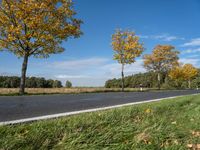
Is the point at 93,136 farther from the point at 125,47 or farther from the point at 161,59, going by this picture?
the point at 161,59

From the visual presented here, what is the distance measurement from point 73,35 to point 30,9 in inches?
160

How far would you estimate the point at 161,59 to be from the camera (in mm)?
47594

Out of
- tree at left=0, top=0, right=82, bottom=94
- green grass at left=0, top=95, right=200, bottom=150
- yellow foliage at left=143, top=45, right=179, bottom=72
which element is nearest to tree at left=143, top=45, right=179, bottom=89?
yellow foliage at left=143, top=45, right=179, bottom=72

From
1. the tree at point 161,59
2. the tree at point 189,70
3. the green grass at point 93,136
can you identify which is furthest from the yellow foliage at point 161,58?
the green grass at point 93,136

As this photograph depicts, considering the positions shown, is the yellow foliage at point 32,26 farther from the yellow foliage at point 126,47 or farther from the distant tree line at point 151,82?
the distant tree line at point 151,82

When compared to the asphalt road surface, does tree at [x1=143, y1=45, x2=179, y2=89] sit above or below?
above

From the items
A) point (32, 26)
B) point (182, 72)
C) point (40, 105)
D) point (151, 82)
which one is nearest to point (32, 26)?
point (32, 26)

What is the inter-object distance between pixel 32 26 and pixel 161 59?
35.0m

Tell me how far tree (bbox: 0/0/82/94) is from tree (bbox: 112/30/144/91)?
13.3m

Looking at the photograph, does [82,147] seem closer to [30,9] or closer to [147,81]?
[30,9]

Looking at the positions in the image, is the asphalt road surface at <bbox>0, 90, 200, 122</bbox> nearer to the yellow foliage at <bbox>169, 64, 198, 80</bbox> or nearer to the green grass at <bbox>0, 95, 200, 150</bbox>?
the green grass at <bbox>0, 95, 200, 150</bbox>

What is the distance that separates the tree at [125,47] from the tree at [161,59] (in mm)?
16528

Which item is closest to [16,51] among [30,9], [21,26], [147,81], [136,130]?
[21,26]

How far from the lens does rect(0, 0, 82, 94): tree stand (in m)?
17.3
